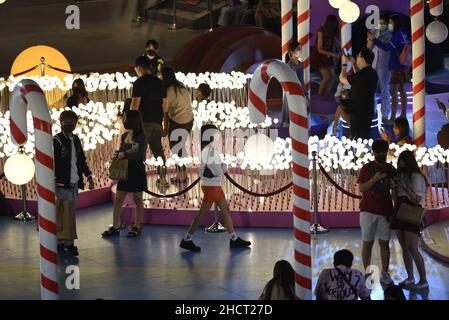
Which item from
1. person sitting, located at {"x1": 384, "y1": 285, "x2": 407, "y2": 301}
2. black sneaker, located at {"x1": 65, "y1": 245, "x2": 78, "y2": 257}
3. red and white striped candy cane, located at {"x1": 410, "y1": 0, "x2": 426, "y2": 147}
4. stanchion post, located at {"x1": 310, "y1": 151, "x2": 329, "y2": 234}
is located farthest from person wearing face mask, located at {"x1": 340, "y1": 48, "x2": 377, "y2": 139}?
person sitting, located at {"x1": 384, "y1": 285, "x2": 407, "y2": 301}

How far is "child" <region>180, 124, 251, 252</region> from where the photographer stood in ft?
38.2

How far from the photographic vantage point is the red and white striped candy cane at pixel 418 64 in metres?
13.2

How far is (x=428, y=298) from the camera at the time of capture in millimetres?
10102

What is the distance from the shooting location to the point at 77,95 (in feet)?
49.1

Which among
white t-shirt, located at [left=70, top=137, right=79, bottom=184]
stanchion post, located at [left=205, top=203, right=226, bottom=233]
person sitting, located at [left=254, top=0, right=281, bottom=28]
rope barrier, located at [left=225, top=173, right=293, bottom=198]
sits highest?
person sitting, located at [left=254, top=0, right=281, bottom=28]

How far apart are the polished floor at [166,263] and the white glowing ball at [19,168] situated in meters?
2.03

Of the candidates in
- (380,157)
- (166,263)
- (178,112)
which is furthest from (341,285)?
(178,112)

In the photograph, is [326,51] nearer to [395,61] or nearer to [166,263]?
[395,61]

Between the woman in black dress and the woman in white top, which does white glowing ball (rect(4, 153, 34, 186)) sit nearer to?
the woman in white top

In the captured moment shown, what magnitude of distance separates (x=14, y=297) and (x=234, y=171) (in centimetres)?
477

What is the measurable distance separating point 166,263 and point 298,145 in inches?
132

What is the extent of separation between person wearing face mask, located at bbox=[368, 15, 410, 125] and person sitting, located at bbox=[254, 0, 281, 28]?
870 cm

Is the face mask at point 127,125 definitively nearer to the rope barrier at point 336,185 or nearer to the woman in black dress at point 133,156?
the woman in black dress at point 133,156

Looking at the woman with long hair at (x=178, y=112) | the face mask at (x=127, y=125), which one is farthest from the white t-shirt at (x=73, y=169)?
the woman with long hair at (x=178, y=112)
